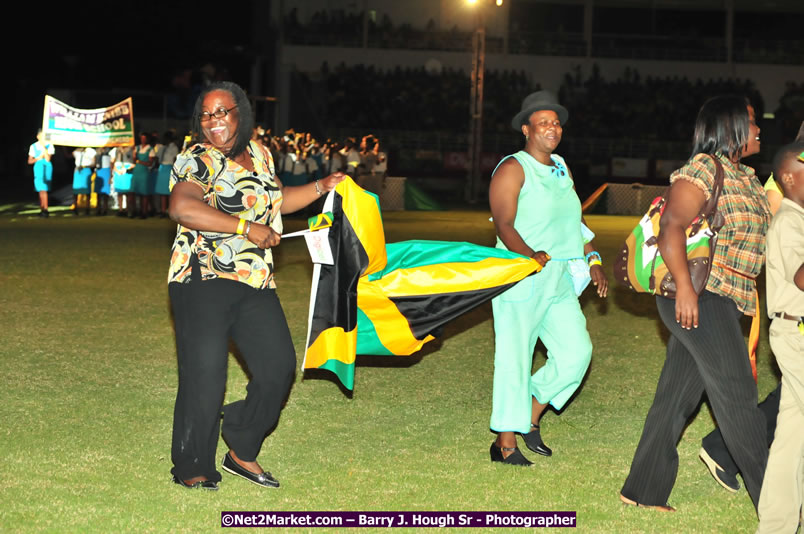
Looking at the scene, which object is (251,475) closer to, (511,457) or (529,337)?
(511,457)

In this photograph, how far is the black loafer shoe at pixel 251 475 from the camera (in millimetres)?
5223

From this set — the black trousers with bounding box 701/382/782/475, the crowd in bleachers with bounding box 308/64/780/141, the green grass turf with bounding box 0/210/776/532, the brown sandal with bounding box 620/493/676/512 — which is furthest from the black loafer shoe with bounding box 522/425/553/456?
the crowd in bleachers with bounding box 308/64/780/141

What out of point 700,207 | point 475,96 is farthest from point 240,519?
point 475,96

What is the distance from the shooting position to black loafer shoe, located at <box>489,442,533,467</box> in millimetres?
5668

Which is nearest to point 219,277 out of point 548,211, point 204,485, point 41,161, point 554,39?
point 204,485

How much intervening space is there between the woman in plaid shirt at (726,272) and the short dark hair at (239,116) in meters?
1.92

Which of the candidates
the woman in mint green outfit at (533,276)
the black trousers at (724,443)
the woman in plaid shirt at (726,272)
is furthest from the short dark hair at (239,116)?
the black trousers at (724,443)

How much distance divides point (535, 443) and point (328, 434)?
1223 millimetres

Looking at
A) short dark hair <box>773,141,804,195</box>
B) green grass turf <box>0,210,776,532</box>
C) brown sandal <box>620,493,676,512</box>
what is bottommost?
green grass turf <box>0,210,776,532</box>

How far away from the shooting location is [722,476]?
536cm

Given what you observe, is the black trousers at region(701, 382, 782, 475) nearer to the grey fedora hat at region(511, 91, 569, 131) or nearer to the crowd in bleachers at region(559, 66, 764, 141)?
the grey fedora hat at region(511, 91, 569, 131)

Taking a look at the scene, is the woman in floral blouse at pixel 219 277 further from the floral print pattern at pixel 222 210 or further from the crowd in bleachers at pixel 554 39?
the crowd in bleachers at pixel 554 39

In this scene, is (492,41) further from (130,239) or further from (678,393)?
(678,393)

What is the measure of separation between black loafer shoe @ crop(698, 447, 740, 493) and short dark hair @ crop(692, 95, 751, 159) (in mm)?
1662
